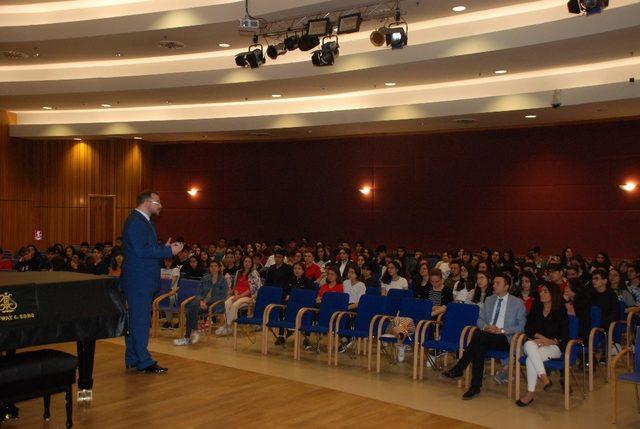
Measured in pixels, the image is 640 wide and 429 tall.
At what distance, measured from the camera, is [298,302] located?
8.89 meters

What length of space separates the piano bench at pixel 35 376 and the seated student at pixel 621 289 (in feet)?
22.9

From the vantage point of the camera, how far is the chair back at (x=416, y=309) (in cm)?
791

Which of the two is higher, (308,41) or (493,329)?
(308,41)

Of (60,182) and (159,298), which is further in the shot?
(60,182)

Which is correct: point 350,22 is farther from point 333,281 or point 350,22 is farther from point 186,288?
point 186,288

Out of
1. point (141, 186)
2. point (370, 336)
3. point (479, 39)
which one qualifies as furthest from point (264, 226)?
point (370, 336)

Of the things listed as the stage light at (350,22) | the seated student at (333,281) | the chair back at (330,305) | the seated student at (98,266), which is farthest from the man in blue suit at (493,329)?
the seated student at (98,266)

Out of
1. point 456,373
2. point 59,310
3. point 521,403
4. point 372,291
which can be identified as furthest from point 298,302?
point 59,310

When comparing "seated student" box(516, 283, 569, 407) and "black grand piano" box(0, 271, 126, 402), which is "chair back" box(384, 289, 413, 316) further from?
"black grand piano" box(0, 271, 126, 402)

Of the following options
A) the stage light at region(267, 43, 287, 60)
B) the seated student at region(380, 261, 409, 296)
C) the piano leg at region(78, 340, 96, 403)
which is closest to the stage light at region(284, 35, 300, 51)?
the stage light at region(267, 43, 287, 60)

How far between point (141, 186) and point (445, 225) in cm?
875

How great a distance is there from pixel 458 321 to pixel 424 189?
350 inches

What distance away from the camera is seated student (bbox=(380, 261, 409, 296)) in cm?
966

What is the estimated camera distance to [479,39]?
10422mm
